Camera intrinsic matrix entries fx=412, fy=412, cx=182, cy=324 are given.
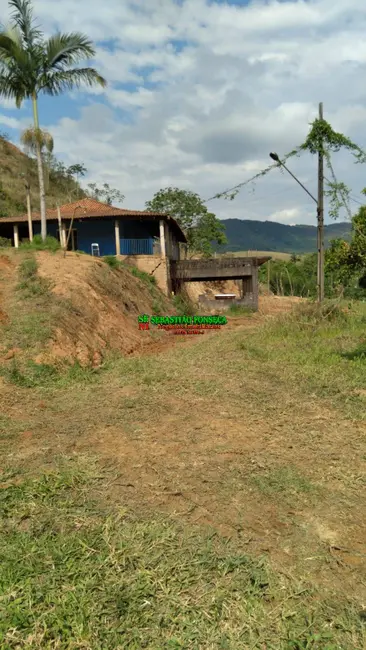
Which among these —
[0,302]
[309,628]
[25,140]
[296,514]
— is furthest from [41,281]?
[309,628]

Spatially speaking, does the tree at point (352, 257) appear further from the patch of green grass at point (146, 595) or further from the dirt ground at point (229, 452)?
the patch of green grass at point (146, 595)

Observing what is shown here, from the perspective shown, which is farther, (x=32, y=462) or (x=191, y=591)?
(x=32, y=462)

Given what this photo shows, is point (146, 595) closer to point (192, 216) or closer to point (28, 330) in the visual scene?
point (28, 330)

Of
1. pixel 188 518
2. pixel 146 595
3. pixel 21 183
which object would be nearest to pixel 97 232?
pixel 188 518

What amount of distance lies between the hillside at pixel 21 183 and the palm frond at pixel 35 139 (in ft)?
53.2

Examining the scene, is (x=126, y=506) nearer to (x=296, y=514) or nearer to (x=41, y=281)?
(x=296, y=514)

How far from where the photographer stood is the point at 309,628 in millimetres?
2115

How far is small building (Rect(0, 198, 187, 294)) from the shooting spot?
60.0 ft

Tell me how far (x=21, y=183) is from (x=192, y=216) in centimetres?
1611

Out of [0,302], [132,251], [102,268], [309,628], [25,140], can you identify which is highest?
[25,140]

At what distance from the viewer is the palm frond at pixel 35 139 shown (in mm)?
13711

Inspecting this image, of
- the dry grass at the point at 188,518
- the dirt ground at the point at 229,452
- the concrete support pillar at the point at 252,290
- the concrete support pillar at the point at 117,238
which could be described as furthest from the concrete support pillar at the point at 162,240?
the dry grass at the point at 188,518

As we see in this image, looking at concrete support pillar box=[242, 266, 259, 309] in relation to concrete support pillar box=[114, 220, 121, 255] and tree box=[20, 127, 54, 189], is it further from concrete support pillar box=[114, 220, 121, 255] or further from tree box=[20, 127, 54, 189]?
tree box=[20, 127, 54, 189]

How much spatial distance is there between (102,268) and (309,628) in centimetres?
1186
